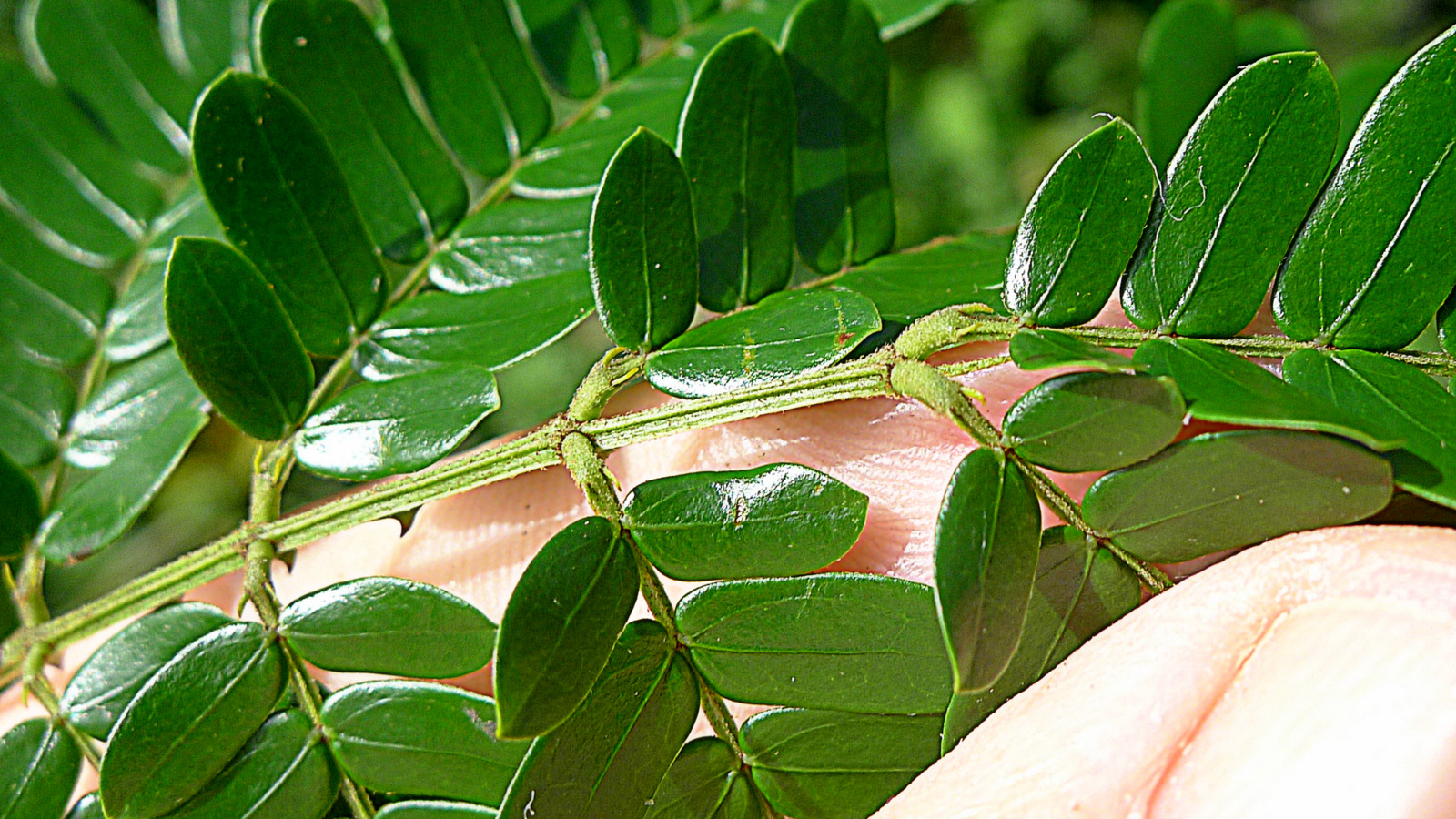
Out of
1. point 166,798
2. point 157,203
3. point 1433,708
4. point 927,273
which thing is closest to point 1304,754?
point 1433,708

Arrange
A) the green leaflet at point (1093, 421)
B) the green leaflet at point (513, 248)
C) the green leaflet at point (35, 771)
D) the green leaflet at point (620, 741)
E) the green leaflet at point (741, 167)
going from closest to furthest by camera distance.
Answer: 1. the green leaflet at point (1093, 421)
2. the green leaflet at point (620, 741)
3. the green leaflet at point (741, 167)
4. the green leaflet at point (35, 771)
5. the green leaflet at point (513, 248)

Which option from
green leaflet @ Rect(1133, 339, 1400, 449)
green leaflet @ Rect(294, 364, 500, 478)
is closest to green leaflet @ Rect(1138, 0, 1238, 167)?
green leaflet @ Rect(1133, 339, 1400, 449)

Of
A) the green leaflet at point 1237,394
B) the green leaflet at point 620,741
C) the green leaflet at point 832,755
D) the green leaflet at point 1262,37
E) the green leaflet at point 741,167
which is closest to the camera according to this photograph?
the green leaflet at point 1237,394

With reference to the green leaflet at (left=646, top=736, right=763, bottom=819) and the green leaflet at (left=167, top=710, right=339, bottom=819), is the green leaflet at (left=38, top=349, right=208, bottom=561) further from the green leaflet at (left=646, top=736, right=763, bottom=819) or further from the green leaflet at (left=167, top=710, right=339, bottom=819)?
the green leaflet at (left=646, top=736, right=763, bottom=819)

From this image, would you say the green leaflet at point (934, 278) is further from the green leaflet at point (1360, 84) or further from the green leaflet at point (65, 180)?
the green leaflet at point (65, 180)

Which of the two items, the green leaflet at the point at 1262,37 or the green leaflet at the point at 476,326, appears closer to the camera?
the green leaflet at the point at 476,326

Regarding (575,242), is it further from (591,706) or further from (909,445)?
(591,706)

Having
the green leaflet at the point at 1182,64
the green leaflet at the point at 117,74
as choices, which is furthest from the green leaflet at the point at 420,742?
the green leaflet at the point at 1182,64
